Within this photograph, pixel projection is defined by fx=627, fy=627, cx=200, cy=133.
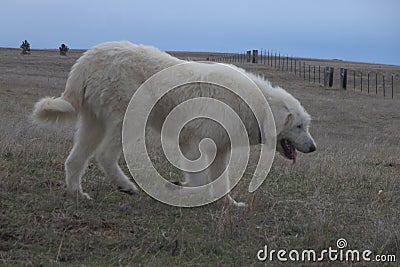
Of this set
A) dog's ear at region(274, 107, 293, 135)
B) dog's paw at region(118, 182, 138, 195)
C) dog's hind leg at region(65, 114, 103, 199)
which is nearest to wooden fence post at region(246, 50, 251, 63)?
dog's ear at region(274, 107, 293, 135)

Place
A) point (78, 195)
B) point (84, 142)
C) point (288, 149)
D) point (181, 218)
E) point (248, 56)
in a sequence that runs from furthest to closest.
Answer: point (248, 56) < point (288, 149) < point (84, 142) < point (78, 195) < point (181, 218)

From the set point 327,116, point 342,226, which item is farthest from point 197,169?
point 327,116

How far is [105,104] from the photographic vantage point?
261 inches

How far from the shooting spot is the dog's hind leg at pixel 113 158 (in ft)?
21.7

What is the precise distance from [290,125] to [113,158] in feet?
6.86

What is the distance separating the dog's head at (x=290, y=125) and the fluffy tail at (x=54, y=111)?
2.29 metres

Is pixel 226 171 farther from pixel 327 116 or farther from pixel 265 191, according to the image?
pixel 327 116

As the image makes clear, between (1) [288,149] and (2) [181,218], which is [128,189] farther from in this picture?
(1) [288,149]

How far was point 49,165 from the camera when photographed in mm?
7496

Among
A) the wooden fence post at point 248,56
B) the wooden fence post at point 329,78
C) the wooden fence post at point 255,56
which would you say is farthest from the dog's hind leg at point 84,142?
the wooden fence post at point 248,56

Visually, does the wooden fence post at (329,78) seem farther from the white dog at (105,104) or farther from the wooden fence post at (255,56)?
the white dog at (105,104)

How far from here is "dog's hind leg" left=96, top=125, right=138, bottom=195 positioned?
21.7 ft

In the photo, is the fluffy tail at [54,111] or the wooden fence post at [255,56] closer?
the fluffy tail at [54,111]

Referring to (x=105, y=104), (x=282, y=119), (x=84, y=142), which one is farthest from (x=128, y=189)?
(x=282, y=119)
